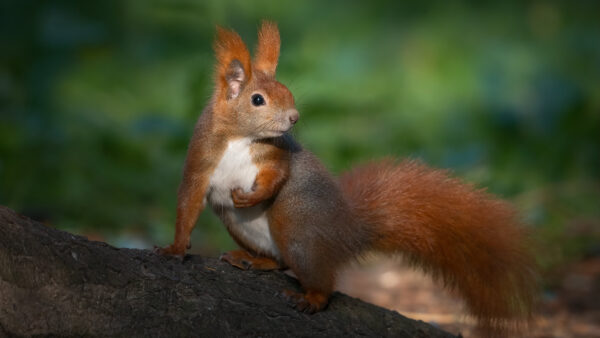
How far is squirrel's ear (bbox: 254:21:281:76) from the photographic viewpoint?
8.93 feet

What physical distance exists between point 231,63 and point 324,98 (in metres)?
3.73

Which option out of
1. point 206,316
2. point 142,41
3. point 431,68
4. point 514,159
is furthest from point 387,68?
point 206,316

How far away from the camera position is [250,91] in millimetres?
2664

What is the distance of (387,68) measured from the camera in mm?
6977

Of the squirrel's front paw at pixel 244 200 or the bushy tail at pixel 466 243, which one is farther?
the bushy tail at pixel 466 243

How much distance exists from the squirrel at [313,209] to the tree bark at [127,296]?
112 millimetres

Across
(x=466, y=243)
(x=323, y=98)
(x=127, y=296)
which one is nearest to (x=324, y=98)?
(x=323, y=98)

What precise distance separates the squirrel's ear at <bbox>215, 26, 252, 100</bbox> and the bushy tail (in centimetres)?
56

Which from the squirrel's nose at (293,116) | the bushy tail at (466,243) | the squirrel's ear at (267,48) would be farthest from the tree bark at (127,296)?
the squirrel's ear at (267,48)

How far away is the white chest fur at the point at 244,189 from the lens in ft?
8.65

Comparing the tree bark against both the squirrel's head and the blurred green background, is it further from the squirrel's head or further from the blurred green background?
the blurred green background

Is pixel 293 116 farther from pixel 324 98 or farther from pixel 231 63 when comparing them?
pixel 324 98

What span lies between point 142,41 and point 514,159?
3098 millimetres

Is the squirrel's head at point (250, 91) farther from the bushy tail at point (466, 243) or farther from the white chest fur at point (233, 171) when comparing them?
the bushy tail at point (466, 243)
